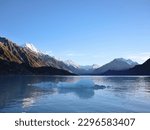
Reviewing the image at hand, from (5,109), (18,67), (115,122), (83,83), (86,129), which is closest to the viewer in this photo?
(86,129)

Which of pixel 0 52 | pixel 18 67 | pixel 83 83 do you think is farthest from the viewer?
pixel 0 52

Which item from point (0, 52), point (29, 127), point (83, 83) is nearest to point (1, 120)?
point (29, 127)

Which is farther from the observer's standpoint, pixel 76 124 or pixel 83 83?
pixel 83 83

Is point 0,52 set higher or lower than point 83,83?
higher

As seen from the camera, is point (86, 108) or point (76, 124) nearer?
point (76, 124)

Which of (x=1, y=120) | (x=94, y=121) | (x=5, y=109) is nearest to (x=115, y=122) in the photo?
(x=94, y=121)

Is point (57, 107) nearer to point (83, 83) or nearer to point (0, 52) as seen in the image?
point (83, 83)

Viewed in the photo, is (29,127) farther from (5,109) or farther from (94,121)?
(5,109)

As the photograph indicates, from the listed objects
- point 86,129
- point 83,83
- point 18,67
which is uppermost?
point 18,67

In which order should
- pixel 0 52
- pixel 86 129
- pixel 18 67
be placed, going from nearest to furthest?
pixel 86 129 < pixel 18 67 < pixel 0 52
